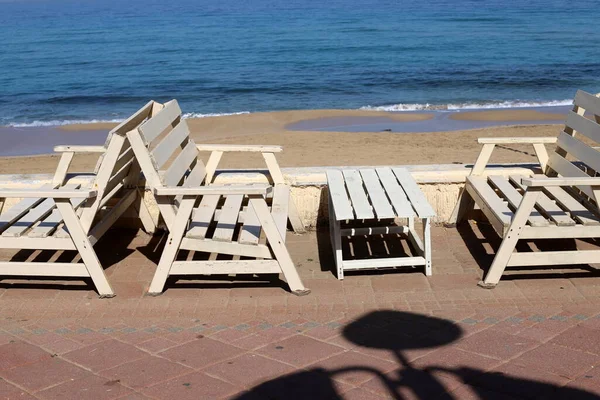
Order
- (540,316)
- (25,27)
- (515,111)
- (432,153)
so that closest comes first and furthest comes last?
(540,316), (432,153), (515,111), (25,27)

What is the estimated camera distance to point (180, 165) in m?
5.42

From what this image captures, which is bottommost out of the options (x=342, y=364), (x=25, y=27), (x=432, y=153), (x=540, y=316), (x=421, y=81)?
(x=25, y=27)

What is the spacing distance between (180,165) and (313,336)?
6.49ft

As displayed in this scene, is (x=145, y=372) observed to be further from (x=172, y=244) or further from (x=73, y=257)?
(x=73, y=257)

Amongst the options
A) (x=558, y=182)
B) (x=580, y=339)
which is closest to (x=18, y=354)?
(x=580, y=339)

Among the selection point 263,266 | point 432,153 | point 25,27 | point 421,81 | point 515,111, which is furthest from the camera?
point 25,27

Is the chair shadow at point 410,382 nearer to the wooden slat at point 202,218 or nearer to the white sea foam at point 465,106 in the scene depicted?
the wooden slat at point 202,218

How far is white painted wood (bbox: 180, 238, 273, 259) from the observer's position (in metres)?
4.79

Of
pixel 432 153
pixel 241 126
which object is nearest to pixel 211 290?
pixel 432 153

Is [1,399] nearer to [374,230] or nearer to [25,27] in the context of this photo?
Result: [374,230]

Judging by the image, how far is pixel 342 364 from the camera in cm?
361

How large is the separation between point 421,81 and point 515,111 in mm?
4908

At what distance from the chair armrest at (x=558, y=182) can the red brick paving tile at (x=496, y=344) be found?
1.05 metres

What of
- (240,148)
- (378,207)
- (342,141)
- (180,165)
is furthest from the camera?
(342,141)
